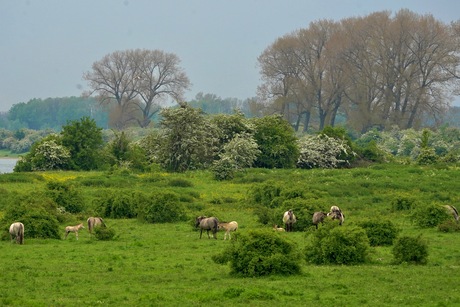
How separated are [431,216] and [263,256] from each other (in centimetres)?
1140

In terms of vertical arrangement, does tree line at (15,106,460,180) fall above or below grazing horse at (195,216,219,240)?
above

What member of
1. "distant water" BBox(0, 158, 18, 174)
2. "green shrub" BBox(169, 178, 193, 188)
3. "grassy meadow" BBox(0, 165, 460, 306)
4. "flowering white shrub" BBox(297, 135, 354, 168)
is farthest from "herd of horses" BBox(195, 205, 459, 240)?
"distant water" BBox(0, 158, 18, 174)

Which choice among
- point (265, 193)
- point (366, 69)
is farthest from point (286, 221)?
point (366, 69)

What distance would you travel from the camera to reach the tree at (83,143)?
5484 centimetres

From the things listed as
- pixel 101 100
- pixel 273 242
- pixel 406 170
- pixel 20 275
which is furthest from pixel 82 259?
pixel 101 100

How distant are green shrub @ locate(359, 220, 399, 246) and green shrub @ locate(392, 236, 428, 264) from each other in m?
3.91

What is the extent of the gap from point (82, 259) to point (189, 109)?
103 feet

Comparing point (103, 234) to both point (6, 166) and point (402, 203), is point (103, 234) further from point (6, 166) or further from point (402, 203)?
point (6, 166)

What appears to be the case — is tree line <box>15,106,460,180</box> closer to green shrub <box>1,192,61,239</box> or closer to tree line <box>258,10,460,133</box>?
green shrub <box>1,192,61,239</box>

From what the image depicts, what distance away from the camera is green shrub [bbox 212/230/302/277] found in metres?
19.1

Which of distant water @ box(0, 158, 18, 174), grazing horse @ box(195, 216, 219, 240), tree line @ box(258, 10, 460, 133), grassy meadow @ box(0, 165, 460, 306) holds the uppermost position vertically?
tree line @ box(258, 10, 460, 133)

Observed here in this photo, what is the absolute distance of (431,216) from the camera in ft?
95.2

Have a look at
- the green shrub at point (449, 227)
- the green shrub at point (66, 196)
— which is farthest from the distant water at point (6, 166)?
the green shrub at point (449, 227)

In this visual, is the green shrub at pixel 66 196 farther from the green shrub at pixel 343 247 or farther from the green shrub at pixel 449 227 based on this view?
the green shrub at pixel 343 247
